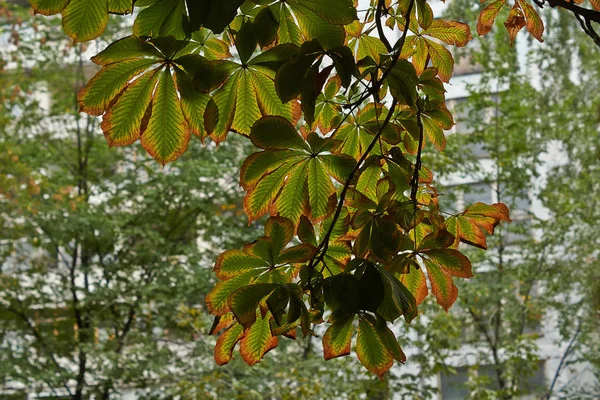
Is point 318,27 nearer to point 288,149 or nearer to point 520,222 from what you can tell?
point 288,149

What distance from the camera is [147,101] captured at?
2.70ft

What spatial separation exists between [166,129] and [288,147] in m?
0.13

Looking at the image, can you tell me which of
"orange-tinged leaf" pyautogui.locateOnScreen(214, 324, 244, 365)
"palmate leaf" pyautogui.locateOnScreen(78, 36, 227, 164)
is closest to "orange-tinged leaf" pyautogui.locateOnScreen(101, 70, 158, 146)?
"palmate leaf" pyautogui.locateOnScreen(78, 36, 227, 164)

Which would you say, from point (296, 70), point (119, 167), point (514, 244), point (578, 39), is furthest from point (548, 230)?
point (296, 70)

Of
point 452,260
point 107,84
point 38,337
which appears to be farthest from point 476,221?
point 38,337

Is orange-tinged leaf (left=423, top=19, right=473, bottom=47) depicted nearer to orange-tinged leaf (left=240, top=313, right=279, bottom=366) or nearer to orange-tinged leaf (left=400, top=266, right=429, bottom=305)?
orange-tinged leaf (left=400, top=266, right=429, bottom=305)

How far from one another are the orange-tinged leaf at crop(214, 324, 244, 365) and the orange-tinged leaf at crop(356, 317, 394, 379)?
127mm

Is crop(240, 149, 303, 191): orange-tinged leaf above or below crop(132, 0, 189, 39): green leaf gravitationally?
below

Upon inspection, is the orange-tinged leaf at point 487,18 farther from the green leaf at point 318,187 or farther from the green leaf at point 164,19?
the green leaf at point 164,19

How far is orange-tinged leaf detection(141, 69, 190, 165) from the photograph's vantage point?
822 mm

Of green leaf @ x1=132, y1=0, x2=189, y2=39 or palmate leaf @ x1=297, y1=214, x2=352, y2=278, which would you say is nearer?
green leaf @ x1=132, y1=0, x2=189, y2=39

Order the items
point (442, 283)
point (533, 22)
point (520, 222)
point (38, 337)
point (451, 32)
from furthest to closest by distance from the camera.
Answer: point (520, 222)
point (38, 337)
point (533, 22)
point (451, 32)
point (442, 283)

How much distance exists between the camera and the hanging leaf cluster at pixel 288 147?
2.41ft

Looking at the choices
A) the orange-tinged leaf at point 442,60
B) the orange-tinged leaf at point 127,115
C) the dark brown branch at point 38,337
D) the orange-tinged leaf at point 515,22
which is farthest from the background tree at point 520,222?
the orange-tinged leaf at point 127,115
